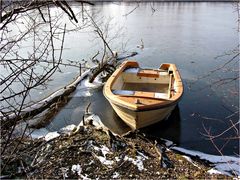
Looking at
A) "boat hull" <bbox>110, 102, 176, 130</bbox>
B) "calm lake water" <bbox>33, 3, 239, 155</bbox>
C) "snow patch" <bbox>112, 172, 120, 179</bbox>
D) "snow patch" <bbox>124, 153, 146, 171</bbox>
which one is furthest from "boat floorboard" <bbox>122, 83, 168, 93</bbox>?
"snow patch" <bbox>112, 172, 120, 179</bbox>

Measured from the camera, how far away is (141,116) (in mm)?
6523

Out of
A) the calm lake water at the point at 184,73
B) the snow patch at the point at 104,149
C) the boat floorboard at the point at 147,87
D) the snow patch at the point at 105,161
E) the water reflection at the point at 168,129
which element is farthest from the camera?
the boat floorboard at the point at 147,87

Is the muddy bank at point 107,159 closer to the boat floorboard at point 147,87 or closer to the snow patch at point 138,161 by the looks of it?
the snow patch at point 138,161

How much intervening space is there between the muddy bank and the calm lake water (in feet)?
3.69

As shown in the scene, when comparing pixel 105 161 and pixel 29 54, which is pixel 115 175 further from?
pixel 29 54

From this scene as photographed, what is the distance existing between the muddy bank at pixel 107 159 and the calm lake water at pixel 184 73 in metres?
1.12

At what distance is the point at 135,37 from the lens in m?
18.0

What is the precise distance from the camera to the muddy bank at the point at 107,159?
478cm

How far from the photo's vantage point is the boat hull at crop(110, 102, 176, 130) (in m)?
6.52

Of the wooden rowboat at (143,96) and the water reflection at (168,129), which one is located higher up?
the wooden rowboat at (143,96)

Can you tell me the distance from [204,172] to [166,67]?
5351 millimetres

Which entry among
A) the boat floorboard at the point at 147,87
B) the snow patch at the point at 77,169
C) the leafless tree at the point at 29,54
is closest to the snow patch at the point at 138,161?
the snow patch at the point at 77,169

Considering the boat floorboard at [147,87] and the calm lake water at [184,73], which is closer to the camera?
the calm lake water at [184,73]

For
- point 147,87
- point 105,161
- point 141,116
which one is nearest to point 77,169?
point 105,161
